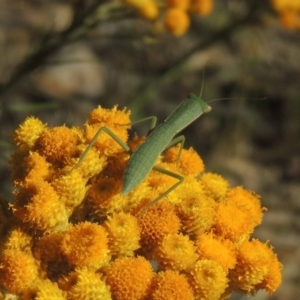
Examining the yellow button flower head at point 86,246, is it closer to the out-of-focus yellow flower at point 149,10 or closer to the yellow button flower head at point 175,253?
the yellow button flower head at point 175,253

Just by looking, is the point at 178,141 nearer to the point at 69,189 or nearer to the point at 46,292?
the point at 69,189

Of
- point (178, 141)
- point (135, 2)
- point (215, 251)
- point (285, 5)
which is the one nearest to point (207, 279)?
point (215, 251)

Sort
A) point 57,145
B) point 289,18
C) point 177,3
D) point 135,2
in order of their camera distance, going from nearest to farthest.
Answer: point 57,145, point 135,2, point 177,3, point 289,18

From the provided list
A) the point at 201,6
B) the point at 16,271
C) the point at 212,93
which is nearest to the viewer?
the point at 16,271

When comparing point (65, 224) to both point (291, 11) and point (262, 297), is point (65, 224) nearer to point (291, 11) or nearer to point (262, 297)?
point (291, 11)

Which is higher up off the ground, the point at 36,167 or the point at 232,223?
the point at 232,223

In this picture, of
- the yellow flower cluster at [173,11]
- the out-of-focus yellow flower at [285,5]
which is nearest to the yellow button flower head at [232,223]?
the yellow flower cluster at [173,11]

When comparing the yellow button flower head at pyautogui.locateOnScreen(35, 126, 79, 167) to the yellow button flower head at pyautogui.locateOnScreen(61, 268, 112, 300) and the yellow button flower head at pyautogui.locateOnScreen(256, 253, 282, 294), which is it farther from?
the yellow button flower head at pyautogui.locateOnScreen(256, 253, 282, 294)
